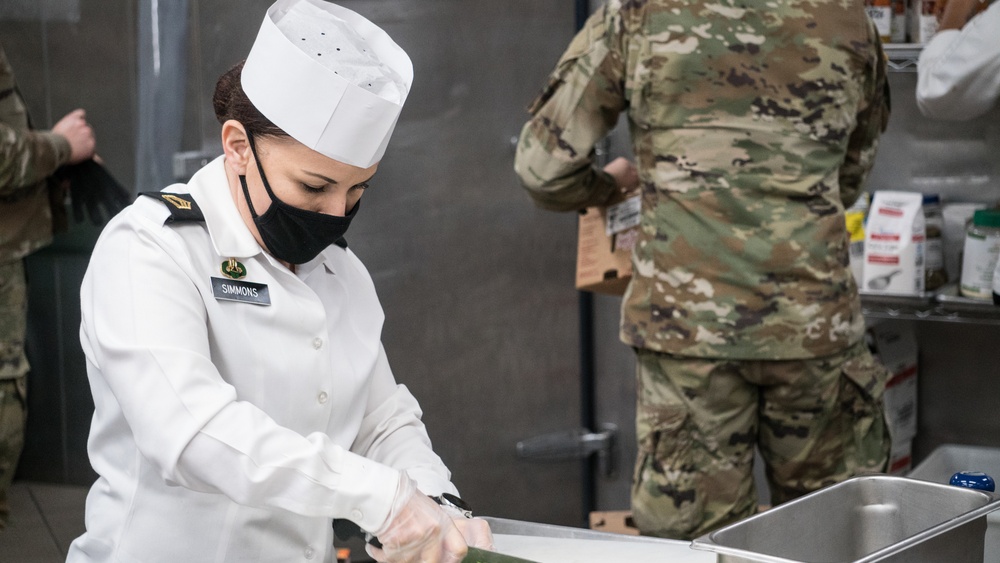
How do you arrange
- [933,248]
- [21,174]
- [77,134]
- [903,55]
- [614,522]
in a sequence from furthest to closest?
[614,522] < [933,248] < [903,55] < [77,134] < [21,174]

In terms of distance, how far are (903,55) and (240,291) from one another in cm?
172

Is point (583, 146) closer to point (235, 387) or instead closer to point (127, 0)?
point (127, 0)

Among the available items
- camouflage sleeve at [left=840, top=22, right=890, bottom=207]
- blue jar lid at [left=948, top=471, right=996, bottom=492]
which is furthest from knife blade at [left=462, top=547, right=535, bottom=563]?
camouflage sleeve at [left=840, top=22, right=890, bottom=207]

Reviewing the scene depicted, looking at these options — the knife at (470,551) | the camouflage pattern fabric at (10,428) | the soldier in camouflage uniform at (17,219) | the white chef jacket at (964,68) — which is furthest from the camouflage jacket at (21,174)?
the white chef jacket at (964,68)

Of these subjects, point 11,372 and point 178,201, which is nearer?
point 178,201

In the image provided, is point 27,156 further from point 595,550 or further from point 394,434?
point 595,550

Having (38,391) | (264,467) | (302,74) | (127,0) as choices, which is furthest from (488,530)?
(127,0)

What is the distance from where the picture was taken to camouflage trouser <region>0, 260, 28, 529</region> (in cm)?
196

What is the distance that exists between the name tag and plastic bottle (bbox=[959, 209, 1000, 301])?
1.66 meters

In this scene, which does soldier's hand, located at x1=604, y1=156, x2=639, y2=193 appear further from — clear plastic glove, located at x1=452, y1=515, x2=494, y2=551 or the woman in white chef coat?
clear plastic glove, located at x1=452, y1=515, x2=494, y2=551

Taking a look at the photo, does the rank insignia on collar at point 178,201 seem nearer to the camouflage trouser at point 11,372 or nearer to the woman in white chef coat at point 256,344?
the woman in white chef coat at point 256,344

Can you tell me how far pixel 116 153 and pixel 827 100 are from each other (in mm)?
1314

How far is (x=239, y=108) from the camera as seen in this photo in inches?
50.8

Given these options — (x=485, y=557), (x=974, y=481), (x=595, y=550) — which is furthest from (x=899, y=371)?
(x=485, y=557)
